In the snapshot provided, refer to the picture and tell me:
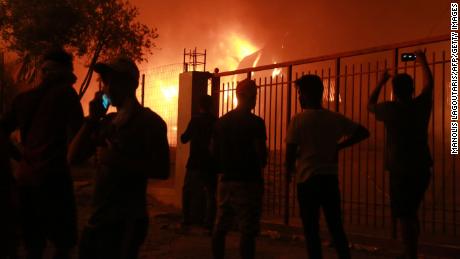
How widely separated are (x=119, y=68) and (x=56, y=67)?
2.21 ft

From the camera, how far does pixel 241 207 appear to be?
4.53 meters

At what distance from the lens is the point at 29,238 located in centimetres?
358

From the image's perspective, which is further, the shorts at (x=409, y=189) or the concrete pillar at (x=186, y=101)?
the concrete pillar at (x=186, y=101)

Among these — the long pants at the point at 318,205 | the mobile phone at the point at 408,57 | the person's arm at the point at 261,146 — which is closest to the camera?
the long pants at the point at 318,205

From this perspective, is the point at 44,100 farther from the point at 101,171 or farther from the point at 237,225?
the point at 237,225

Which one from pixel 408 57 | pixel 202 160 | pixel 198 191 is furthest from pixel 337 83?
pixel 198 191

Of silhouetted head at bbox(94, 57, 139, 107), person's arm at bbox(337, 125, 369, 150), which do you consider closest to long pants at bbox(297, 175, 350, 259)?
person's arm at bbox(337, 125, 369, 150)

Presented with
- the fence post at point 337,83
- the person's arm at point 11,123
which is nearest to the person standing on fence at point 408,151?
the fence post at point 337,83

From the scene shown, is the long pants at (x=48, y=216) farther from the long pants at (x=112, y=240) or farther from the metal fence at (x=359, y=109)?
the metal fence at (x=359, y=109)

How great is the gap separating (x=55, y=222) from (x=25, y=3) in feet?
59.2

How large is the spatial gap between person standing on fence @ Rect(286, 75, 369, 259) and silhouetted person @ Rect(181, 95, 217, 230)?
8.79 feet

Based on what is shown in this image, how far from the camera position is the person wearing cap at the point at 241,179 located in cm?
451

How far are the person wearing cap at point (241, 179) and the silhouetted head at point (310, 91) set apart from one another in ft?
1.54

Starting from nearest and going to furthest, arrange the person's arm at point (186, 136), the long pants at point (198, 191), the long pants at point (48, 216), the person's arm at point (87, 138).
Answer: the person's arm at point (87, 138), the long pants at point (48, 216), the person's arm at point (186, 136), the long pants at point (198, 191)
